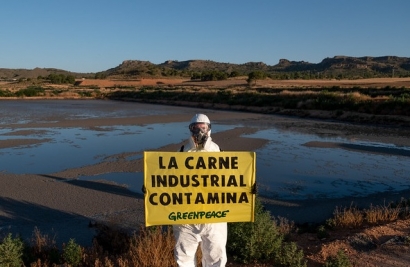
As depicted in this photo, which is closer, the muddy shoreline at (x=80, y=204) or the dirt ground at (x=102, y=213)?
the dirt ground at (x=102, y=213)

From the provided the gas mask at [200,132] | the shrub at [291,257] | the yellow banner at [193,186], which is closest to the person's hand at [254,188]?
the yellow banner at [193,186]

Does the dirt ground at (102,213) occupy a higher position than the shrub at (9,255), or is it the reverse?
the shrub at (9,255)

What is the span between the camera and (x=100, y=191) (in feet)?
38.8

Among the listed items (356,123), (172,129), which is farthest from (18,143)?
(356,123)

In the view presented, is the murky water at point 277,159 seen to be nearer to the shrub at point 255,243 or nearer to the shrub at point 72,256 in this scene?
the shrub at point 255,243

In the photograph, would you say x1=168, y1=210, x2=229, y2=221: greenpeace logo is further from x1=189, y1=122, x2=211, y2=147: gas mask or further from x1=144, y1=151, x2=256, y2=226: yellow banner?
x1=189, y1=122, x2=211, y2=147: gas mask

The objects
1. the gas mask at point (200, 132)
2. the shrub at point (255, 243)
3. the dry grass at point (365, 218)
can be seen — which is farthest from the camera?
the dry grass at point (365, 218)

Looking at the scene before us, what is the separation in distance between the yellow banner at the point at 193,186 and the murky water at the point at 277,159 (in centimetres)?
691

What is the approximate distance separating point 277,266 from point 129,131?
69.9ft

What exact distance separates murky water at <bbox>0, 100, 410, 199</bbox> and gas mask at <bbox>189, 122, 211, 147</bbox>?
7181mm

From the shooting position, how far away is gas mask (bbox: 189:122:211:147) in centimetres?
468

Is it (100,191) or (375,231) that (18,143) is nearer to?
(100,191)

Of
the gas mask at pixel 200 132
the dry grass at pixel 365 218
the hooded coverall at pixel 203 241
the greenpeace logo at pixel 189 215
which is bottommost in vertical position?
the dry grass at pixel 365 218

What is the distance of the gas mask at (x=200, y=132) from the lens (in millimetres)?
4684
